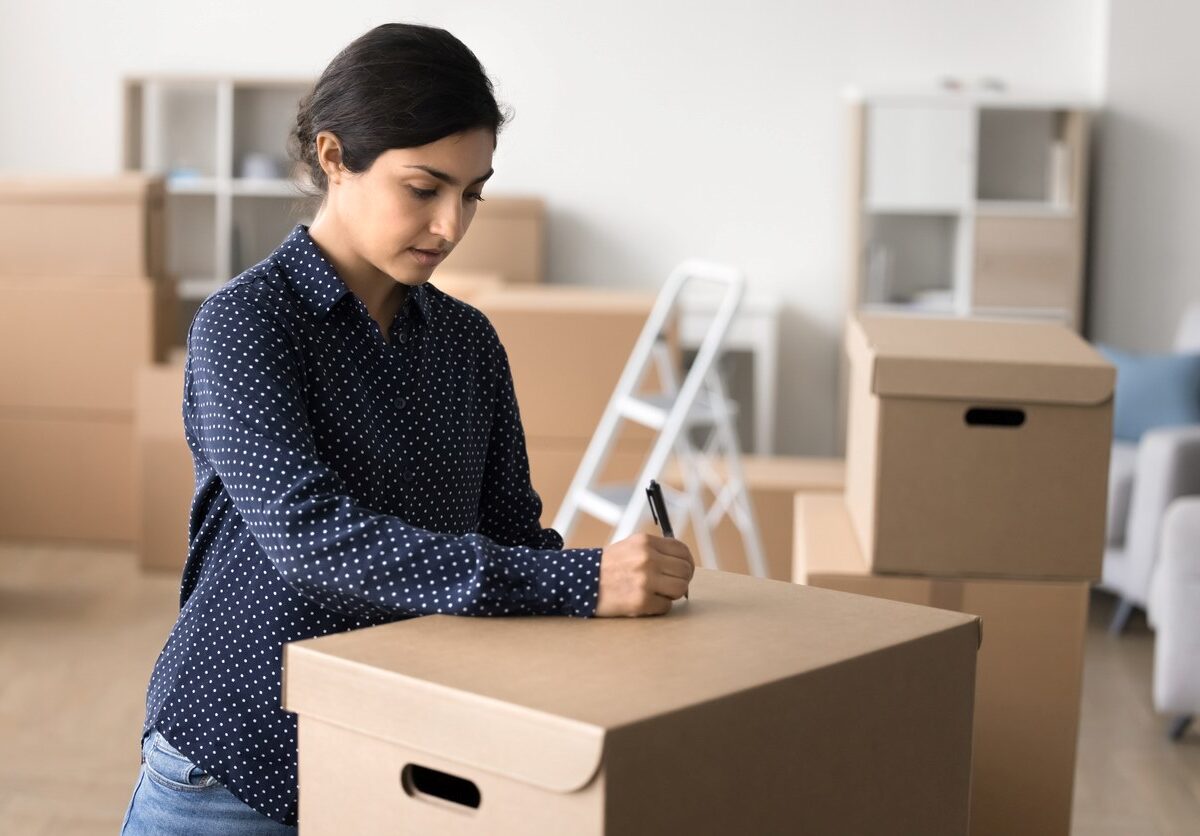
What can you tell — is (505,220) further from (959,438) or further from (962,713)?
(962,713)

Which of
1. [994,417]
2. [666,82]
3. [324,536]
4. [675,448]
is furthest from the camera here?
[666,82]

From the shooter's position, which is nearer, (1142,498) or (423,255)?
(423,255)

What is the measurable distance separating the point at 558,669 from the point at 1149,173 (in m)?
5.10

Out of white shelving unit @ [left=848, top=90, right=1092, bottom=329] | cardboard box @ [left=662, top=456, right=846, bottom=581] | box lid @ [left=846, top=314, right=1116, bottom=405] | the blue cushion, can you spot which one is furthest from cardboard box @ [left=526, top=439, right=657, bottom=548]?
box lid @ [left=846, top=314, right=1116, bottom=405]

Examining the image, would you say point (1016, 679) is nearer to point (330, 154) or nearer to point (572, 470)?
point (330, 154)

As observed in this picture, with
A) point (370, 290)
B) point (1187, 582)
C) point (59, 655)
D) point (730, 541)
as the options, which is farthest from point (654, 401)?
point (370, 290)

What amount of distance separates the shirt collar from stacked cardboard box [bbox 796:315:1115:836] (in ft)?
3.49

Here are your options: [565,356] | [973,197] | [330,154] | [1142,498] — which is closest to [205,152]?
[565,356]

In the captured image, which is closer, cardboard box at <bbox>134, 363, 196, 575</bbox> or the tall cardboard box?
cardboard box at <bbox>134, 363, 196, 575</bbox>

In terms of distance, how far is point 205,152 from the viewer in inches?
235

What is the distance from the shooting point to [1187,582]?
3.26 meters

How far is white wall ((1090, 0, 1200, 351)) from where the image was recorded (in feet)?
17.9

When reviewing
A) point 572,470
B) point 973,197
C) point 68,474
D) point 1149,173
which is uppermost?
point 1149,173

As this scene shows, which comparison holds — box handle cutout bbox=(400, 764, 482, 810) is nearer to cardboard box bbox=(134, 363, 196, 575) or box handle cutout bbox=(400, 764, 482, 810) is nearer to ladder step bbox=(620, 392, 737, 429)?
ladder step bbox=(620, 392, 737, 429)
